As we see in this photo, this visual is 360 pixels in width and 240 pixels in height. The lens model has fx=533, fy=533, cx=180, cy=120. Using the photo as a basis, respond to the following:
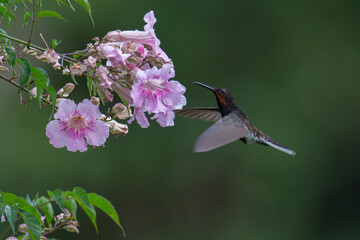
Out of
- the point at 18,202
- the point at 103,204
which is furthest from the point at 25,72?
the point at 103,204

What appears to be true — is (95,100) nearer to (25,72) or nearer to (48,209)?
Answer: (25,72)

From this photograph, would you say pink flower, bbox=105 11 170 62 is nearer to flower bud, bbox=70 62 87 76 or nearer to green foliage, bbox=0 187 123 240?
flower bud, bbox=70 62 87 76

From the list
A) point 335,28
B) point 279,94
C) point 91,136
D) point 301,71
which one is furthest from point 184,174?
point 91,136

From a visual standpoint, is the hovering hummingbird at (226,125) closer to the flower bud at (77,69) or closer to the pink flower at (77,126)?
the pink flower at (77,126)

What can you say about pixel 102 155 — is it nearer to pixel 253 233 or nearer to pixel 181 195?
pixel 181 195

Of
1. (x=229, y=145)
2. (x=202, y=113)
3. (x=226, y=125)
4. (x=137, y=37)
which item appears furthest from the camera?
(x=229, y=145)

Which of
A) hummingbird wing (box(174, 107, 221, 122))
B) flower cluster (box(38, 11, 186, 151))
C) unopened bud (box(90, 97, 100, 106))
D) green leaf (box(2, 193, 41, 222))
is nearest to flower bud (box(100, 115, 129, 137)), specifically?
flower cluster (box(38, 11, 186, 151))

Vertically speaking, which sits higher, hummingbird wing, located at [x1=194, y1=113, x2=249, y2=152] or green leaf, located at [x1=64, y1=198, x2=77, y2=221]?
hummingbird wing, located at [x1=194, y1=113, x2=249, y2=152]
